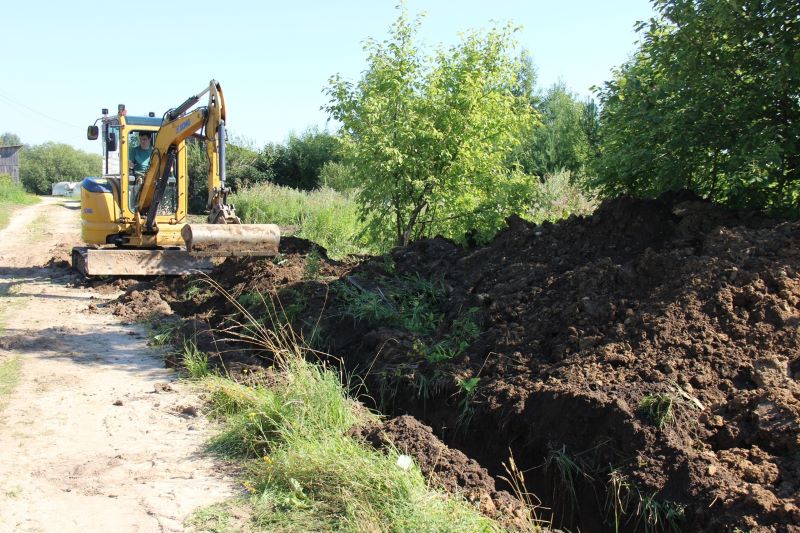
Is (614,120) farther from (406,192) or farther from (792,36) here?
(406,192)

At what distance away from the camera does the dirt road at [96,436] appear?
4527 millimetres

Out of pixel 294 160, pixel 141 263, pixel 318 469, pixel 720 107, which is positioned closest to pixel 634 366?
pixel 318 469

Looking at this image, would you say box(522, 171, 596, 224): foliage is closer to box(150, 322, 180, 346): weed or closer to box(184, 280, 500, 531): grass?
box(150, 322, 180, 346): weed

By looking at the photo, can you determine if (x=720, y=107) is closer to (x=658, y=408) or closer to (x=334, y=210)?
(x=658, y=408)

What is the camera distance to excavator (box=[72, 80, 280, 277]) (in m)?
11.7

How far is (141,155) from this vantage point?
47.6 ft

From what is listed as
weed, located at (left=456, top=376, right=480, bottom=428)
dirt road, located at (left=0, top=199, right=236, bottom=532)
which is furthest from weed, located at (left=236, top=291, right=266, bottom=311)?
weed, located at (left=456, top=376, right=480, bottom=428)

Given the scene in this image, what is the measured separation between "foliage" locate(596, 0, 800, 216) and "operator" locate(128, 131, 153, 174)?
31.9 ft

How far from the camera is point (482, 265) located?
8242 millimetres

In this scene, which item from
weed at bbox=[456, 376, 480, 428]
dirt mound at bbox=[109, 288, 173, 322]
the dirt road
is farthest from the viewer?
dirt mound at bbox=[109, 288, 173, 322]

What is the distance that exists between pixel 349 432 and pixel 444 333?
1997 millimetres

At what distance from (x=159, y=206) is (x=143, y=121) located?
5.59ft

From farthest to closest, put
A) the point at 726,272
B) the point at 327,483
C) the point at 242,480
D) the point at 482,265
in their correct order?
the point at 482,265, the point at 726,272, the point at 242,480, the point at 327,483

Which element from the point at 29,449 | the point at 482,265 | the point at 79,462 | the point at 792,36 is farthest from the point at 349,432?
the point at 792,36
